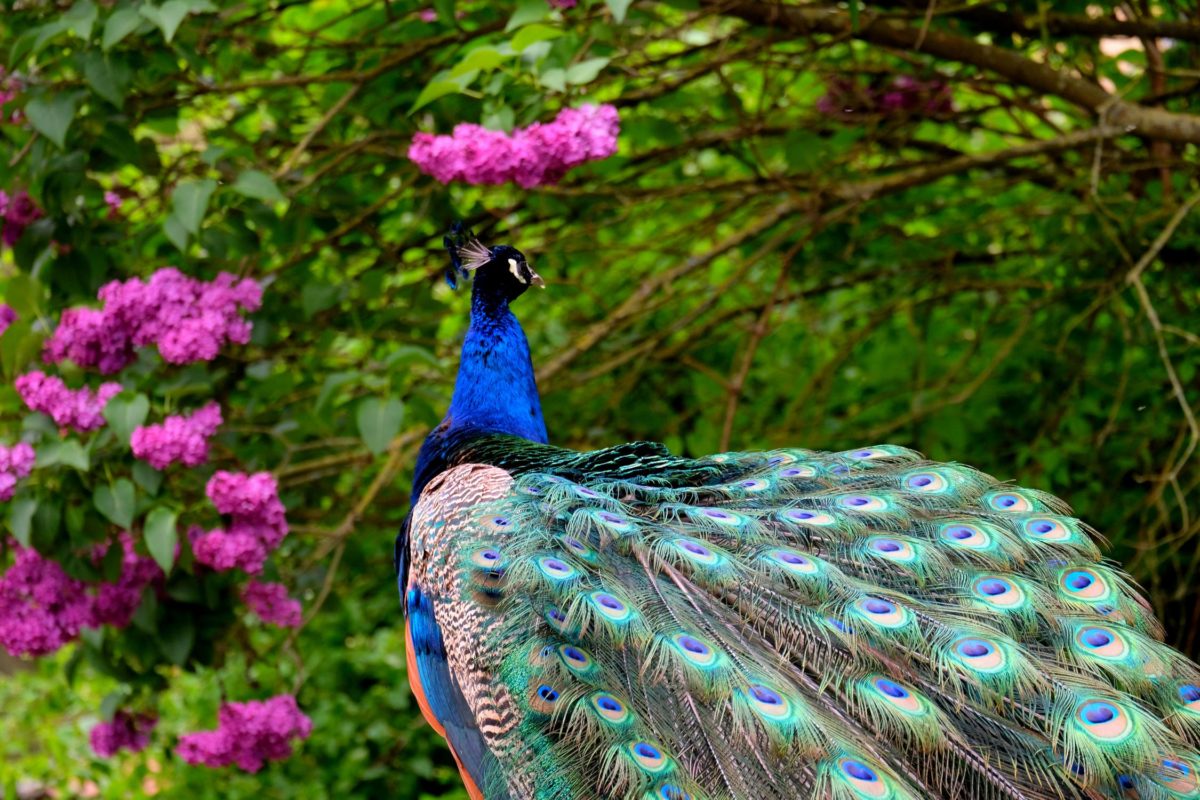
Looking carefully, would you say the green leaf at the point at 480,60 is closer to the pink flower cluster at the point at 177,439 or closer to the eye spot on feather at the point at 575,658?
the pink flower cluster at the point at 177,439

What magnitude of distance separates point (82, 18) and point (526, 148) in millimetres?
933

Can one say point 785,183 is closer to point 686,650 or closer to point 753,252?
point 753,252

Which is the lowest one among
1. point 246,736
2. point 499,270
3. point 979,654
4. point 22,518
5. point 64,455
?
point 246,736

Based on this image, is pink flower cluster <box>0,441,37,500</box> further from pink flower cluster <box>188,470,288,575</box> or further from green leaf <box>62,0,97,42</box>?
green leaf <box>62,0,97,42</box>

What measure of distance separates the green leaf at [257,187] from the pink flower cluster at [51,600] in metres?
0.82

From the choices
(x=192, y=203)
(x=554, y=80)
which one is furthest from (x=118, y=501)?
(x=554, y=80)

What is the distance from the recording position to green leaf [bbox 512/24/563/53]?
2.70 meters

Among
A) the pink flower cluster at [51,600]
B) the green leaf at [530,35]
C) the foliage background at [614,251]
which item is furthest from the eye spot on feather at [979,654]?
the pink flower cluster at [51,600]

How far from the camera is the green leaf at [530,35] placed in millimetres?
2699

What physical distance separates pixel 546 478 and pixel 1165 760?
110 centimetres

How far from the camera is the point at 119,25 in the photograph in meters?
2.75

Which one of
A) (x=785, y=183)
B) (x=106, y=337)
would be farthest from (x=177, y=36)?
(x=785, y=183)

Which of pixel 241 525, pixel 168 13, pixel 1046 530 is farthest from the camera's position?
pixel 241 525

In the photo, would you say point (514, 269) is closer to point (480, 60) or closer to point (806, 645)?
point (480, 60)
